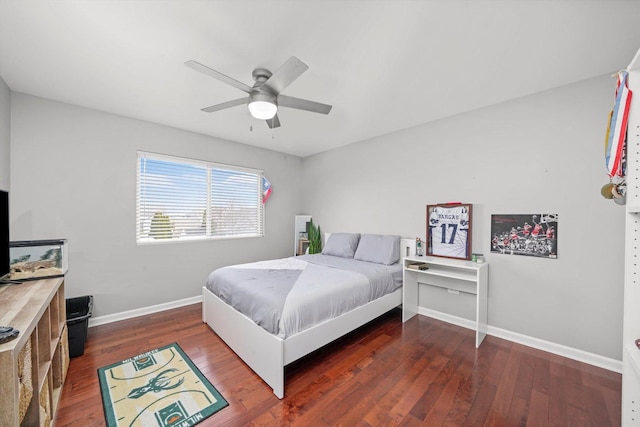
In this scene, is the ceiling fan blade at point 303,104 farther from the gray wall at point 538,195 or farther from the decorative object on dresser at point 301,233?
the decorative object on dresser at point 301,233

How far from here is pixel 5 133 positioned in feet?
7.72

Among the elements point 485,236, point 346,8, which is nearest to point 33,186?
point 346,8

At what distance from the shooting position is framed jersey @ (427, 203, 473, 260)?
2896 millimetres

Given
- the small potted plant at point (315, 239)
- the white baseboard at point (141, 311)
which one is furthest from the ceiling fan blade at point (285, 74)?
the white baseboard at point (141, 311)

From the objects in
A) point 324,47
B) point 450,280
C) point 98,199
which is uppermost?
point 324,47

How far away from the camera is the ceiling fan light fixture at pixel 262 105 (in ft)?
6.42

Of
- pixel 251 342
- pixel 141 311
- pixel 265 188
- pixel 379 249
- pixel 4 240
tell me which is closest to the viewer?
pixel 4 240

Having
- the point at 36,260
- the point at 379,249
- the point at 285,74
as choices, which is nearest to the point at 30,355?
the point at 36,260

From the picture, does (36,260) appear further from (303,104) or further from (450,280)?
(450,280)

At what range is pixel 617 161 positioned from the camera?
1.11 m

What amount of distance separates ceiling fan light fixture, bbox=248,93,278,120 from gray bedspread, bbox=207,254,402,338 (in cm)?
152

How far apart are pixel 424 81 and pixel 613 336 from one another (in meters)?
2.72

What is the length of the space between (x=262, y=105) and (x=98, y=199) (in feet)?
8.07

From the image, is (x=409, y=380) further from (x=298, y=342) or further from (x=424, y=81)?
(x=424, y=81)
